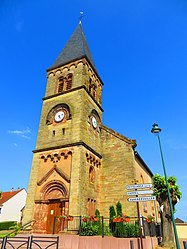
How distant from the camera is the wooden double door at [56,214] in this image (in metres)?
14.3

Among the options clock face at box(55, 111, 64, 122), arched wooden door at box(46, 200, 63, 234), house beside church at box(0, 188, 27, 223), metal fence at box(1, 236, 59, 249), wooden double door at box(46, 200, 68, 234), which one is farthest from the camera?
house beside church at box(0, 188, 27, 223)

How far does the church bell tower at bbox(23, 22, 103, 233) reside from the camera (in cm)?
1512

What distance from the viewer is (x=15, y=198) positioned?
3809cm

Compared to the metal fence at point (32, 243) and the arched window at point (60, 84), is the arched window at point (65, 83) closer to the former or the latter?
the arched window at point (60, 84)

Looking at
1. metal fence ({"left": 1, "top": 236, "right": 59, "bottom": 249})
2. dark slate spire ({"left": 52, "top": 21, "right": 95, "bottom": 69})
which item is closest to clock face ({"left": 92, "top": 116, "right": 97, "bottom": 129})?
dark slate spire ({"left": 52, "top": 21, "right": 95, "bottom": 69})

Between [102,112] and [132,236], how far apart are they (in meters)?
14.2

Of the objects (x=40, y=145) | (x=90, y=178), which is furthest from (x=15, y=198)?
(x=90, y=178)

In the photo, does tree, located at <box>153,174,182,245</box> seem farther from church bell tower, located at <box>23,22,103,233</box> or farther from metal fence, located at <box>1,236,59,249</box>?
metal fence, located at <box>1,236,59,249</box>

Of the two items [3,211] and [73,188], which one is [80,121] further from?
[3,211]

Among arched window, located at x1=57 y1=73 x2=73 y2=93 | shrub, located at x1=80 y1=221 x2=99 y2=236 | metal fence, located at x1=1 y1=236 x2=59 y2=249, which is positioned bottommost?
metal fence, located at x1=1 y1=236 x2=59 y2=249

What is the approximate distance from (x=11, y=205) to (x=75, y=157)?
2818 centimetres

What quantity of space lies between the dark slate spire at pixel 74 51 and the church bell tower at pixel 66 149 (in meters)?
0.24

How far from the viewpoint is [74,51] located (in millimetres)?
23484

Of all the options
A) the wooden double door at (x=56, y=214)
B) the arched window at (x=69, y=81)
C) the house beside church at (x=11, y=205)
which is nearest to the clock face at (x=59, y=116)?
the arched window at (x=69, y=81)
